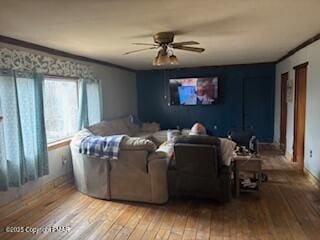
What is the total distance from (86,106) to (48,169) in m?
1.53

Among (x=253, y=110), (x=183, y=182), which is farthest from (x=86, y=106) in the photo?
(x=253, y=110)

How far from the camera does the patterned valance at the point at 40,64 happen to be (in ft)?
10.5

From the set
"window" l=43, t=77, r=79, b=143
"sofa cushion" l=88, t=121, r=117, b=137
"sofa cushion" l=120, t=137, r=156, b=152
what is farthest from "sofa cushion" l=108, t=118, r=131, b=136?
"sofa cushion" l=120, t=137, r=156, b=152

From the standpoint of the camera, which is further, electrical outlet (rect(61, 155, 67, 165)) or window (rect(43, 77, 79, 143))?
electrical outlet (rect(61, 155, 67, 165))

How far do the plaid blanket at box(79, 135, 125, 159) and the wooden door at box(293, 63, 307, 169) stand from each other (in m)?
3.31

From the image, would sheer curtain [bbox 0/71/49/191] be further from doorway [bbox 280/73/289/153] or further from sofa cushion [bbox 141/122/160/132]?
doorway [bbox 280/73/289/153]

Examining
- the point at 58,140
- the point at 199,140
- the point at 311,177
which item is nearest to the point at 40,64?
the point at 58,140

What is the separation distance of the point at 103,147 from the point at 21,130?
1.07 meters

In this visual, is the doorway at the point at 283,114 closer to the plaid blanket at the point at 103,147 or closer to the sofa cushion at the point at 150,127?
the sofa cushion at the point at 150,127

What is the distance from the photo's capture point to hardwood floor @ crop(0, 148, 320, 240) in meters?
2.77

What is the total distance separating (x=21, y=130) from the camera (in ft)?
11.1

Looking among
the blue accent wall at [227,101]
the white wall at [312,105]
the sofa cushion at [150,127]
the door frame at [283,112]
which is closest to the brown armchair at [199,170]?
the white wall at [312,105]

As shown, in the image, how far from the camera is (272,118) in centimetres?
711

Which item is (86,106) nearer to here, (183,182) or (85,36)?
(85,36)
